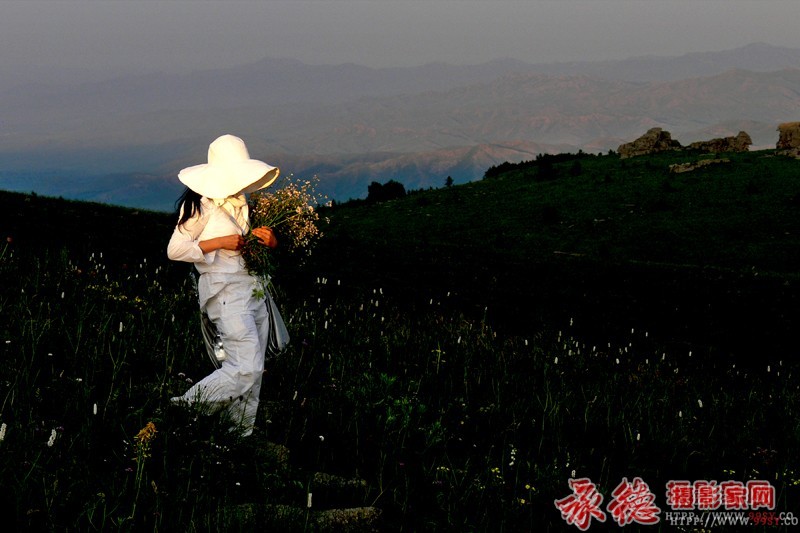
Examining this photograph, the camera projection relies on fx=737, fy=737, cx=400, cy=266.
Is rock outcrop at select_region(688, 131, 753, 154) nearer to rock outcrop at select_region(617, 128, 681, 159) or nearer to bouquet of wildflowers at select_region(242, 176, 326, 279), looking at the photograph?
rock outcrop at select_region(617, 128, 681, 159)

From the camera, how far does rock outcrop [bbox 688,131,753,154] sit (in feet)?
149

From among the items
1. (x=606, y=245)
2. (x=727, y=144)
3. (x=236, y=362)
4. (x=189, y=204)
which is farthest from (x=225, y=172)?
(x=727, y=144)

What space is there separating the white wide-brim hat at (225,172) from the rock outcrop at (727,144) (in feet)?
144

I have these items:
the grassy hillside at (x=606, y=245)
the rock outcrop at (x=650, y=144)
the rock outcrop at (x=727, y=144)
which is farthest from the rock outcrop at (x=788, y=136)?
the rock outcrop at (x=650, y=144)

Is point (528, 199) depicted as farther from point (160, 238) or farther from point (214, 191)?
point (214, 191)

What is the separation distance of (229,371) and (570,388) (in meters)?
4.72

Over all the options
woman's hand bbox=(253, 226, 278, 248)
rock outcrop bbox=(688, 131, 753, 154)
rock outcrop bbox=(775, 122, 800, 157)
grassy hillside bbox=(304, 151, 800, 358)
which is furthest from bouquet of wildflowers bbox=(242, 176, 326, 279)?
rock outcrop bbox=(688, 131, 753, 154)

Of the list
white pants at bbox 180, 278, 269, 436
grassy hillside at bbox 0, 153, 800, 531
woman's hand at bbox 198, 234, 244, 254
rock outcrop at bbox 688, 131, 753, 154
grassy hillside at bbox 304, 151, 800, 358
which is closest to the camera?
grassy hillside at bbox 0, 153, 800, 531

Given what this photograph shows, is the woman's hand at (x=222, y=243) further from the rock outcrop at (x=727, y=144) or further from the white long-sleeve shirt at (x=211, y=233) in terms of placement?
the rock outcrop at (x=727, y=144)

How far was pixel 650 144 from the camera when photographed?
150ft

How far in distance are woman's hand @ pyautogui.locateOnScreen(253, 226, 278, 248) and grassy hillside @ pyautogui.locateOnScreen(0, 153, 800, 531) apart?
140 centimetres

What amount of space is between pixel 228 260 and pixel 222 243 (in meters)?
0.19

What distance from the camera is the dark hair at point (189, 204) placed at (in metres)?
6.65

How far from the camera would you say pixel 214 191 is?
6.43 m
